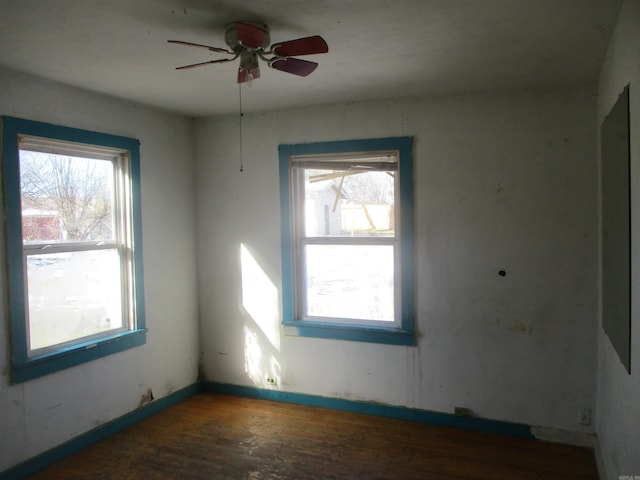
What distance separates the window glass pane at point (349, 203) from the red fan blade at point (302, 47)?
1.83m

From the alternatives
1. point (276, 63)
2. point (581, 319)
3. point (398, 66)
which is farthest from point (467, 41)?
point (581, 319)

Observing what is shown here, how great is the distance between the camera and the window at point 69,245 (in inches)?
120

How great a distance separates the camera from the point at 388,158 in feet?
Result: 13.1

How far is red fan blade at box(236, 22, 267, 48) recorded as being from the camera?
2.24m

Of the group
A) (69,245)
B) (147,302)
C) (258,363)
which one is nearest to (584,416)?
(258,363)

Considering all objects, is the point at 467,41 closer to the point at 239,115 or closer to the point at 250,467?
the point at 239,115

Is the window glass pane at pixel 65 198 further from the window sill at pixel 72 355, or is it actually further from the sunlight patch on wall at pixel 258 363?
the sunlight patch on wall at pixel 258 363

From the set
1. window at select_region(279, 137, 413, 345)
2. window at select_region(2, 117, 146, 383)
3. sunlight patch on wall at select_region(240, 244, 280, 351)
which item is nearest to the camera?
window at select_region(2, 117, 146, 383)

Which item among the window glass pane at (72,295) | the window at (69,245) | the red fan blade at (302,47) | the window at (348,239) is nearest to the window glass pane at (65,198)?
the window at (69,245)

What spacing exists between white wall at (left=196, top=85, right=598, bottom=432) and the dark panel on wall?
677 millimetres

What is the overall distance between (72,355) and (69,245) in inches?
31.4

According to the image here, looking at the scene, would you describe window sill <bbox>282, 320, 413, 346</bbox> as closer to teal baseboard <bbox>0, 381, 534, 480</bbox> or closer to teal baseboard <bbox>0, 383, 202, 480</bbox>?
→ teal baseboard <bbox>0, 381, 534, 480</bbox>

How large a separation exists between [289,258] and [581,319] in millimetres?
2391

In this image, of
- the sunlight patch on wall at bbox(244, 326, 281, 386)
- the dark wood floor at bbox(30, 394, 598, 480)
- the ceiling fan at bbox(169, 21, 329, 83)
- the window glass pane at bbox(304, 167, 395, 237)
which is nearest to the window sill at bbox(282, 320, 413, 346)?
the sunlight patch on wall at bbox(244, 326, 281, 386)
